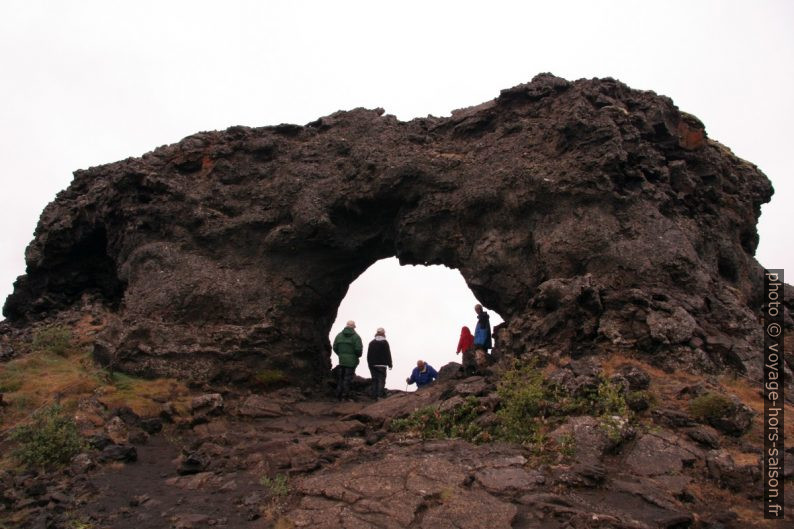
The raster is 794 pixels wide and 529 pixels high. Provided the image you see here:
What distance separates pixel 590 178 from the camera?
1688 cm

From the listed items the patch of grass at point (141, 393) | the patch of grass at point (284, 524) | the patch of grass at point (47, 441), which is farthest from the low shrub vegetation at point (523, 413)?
the patch of grass at point (47, 441)

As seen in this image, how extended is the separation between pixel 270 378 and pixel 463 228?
23.2 feet

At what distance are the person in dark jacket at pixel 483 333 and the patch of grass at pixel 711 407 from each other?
6.98 m

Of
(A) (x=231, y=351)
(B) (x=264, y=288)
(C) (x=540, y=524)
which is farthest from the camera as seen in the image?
(B) (x=264, y=288)

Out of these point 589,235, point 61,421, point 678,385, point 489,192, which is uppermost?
point 489,192

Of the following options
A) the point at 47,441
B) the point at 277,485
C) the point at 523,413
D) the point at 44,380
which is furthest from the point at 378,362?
the point at 47,441

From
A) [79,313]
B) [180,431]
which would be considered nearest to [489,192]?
[180,431]

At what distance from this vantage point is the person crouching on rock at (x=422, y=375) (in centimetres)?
2106

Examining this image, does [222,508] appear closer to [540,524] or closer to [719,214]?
[540,524]

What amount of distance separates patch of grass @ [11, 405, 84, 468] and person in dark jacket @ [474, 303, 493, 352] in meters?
10.3

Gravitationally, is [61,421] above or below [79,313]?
below

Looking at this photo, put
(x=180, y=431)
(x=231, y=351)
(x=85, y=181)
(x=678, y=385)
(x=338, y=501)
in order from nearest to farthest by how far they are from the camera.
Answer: (x=338, y=501) → (x=678, y=385) → (x=180, y=431) → (x=231, y=351) → (x=85, y=181)

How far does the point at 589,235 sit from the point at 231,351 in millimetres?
10224

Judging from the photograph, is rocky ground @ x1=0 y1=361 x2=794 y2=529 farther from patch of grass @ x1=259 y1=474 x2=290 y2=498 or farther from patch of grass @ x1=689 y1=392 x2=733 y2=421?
patch of grass @ x1=689 y1=392 x2=733 y2=421
